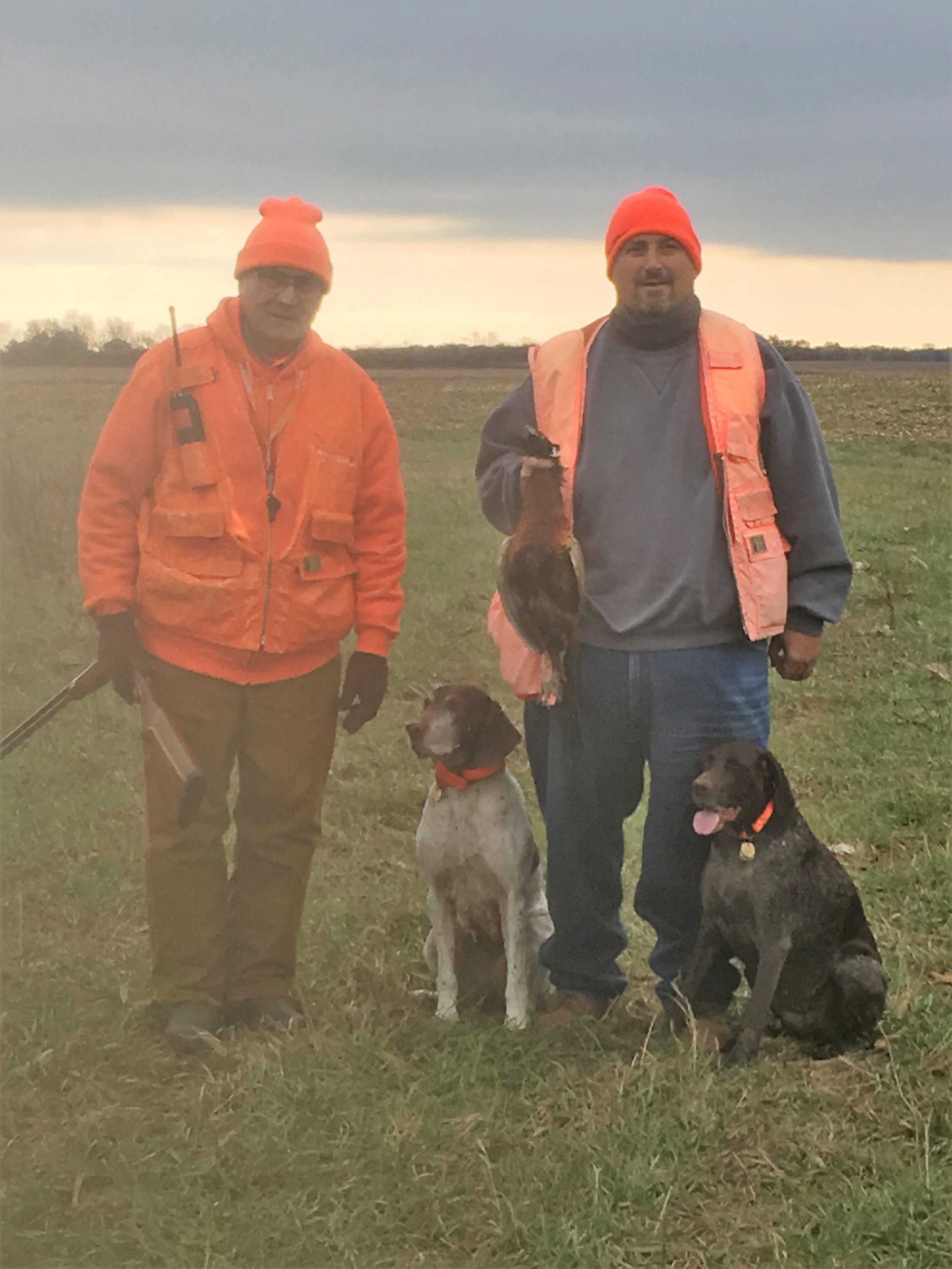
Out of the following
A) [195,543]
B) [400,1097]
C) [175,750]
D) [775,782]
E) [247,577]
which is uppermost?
[195,543]

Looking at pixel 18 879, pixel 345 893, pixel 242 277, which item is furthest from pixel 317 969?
pixel 242 277

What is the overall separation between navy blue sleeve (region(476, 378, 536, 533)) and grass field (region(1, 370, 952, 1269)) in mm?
966

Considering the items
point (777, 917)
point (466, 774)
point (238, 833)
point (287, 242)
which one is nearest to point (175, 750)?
point (238, 833)

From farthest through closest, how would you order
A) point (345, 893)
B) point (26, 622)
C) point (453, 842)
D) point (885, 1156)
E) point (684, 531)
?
point (26, 622), point (345, 893), point (453, 842), point (684, 531), point (885, 1156)

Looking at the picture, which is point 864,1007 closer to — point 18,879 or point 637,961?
point 637,961

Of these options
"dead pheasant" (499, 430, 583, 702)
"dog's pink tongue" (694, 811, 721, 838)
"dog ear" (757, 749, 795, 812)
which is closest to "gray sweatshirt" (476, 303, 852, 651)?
"dead pheasant" (499, 430, 583, 702)

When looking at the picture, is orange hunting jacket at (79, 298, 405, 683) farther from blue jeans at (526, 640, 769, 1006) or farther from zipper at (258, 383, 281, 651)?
blue jeans at (526, 640, 769, 1006)

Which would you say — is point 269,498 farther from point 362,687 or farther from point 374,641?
point 362,687

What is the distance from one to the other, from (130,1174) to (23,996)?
120 cm

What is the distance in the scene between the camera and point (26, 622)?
7.93 meters

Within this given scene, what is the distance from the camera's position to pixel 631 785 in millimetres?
4316

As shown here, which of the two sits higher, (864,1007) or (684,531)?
(684,531)

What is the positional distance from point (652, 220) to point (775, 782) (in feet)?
5.75

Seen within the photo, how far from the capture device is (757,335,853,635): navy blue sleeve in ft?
13.0
